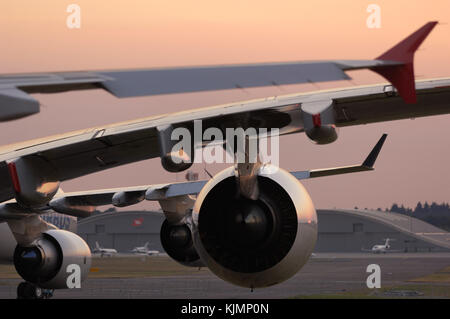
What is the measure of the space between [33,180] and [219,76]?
651 cm

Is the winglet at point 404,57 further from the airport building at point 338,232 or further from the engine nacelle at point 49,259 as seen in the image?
the airport building at point 338,232

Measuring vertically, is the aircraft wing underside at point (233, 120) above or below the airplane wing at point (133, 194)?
below

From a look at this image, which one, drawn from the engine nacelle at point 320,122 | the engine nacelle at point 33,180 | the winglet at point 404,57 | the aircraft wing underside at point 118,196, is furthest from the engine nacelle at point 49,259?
the winglet at point 404,57

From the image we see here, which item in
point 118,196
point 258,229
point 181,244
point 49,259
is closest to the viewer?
point 258,229

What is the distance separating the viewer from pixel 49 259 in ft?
57.3

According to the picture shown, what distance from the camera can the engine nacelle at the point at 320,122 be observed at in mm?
7266

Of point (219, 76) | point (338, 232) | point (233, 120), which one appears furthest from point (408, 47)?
point (338, 232)

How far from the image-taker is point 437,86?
7.62 meters

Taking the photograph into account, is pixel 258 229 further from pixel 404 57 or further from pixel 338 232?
pixel 338 232

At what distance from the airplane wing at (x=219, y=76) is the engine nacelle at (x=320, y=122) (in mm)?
3653

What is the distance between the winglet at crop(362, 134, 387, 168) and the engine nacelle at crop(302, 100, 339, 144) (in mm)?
4197

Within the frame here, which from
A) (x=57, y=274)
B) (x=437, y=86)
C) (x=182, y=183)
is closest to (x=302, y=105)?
(x=437, y=86)

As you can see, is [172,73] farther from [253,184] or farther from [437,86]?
[253,184]
